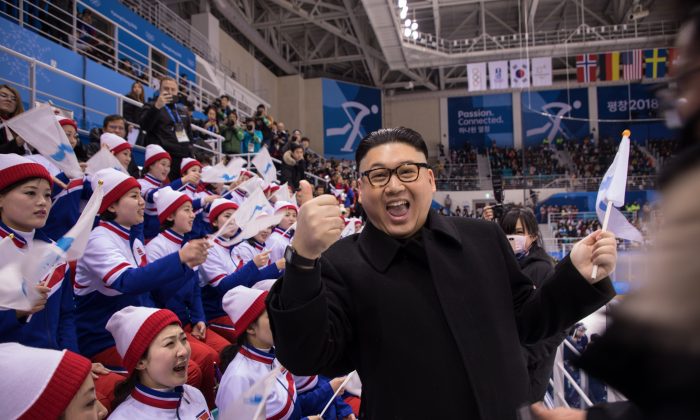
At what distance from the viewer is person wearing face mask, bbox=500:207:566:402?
2373 mm

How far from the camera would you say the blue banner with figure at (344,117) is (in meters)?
22.3

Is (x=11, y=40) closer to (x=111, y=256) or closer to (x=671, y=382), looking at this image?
(x=111, y=256)

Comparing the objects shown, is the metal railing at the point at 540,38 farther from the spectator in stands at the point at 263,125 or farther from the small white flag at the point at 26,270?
the small white flag at the point at 26,270

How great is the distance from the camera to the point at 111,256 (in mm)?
2604

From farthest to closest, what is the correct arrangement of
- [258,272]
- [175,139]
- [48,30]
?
[48,30] < [175,139] < [258,272]

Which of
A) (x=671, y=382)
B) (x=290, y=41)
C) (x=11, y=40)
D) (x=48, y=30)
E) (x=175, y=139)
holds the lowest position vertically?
(x=671, y=382)

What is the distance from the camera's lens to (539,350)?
238 cm

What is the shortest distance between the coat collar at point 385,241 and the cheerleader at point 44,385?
95cm

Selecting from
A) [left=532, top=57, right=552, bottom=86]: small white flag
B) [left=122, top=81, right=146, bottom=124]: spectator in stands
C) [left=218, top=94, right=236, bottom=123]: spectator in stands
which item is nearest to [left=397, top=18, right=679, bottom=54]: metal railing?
[left=532, top=57, right=552, bottom=86]: small white flag

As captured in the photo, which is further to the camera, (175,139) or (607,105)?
(607,105)

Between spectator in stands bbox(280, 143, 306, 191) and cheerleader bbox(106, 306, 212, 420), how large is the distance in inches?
275

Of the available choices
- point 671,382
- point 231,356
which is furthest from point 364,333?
point 231,356

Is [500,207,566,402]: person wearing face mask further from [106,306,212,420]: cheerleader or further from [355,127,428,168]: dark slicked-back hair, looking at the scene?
[106,306,212,420]: cheerleader

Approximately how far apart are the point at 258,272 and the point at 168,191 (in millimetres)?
814
